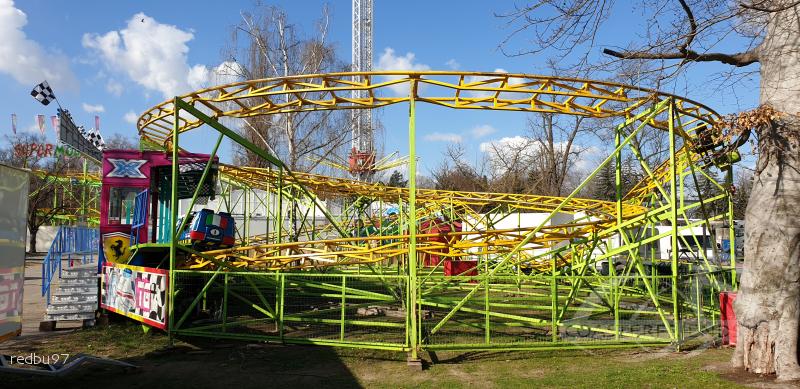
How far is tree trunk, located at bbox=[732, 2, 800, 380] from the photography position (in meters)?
6.88

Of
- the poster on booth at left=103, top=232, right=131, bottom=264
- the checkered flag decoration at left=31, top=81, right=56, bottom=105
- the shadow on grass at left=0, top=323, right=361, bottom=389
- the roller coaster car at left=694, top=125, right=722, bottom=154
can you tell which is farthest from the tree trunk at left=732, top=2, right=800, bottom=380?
the checkered flag decoration at left=31, top=81, right=56, bottom=105

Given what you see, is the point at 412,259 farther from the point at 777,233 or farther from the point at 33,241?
the point at 33,241

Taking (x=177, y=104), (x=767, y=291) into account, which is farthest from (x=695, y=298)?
(x=177, y=104)

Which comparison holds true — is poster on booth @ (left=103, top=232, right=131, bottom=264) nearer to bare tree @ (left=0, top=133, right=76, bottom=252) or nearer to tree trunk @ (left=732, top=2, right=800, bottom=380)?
tree trunk @ (left=732, top=2, right=800, bottom=380)

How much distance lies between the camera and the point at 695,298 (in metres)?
9.96

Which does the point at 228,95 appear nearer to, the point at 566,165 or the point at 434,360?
the point at 434,360

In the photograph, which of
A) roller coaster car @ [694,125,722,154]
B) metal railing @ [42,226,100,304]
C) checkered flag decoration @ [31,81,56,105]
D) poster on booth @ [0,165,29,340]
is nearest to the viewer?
poster on booth @ [0,165,29,340]

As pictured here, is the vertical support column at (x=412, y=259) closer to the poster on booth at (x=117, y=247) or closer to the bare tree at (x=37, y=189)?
the poster on booth at (x=117, y=247)

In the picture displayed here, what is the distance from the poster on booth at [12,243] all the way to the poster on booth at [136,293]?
9.38 ft

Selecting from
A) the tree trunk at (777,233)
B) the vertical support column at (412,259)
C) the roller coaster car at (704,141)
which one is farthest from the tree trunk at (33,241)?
the tree trunk at (777,233)

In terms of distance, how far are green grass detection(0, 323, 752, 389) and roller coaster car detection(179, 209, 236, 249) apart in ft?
7.69

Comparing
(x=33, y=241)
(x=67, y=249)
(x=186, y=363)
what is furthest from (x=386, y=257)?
(x=33, y=241)

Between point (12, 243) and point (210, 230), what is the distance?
530cm

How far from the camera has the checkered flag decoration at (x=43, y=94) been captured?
1823 cm
